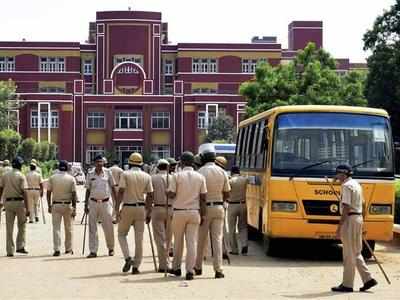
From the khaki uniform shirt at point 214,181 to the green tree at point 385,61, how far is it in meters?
38.1

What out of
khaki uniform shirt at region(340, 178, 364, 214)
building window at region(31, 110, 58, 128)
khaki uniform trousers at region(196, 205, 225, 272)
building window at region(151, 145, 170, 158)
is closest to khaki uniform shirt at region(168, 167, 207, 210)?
khaki uniform trousers at region(196, 205, 225, 272)

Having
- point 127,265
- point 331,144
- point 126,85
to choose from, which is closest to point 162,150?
point 126,85

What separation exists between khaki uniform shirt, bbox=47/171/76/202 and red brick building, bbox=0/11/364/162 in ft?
253

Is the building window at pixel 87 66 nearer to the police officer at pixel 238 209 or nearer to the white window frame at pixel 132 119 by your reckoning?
the white window frame at pixel 132 119

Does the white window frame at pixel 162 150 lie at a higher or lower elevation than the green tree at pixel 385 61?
lower

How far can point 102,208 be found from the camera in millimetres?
18688

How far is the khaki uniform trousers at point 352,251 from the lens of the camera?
535 inches

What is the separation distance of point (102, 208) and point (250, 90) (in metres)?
36.5

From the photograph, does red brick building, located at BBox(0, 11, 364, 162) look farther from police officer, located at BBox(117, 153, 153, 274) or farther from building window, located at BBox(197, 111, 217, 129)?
police officer, located at BBox(117, 153, 153, 274)

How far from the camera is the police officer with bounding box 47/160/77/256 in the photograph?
18844 mm

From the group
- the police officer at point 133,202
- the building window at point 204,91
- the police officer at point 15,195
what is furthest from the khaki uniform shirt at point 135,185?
the building window at point 204,91

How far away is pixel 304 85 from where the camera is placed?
53469 millimetres

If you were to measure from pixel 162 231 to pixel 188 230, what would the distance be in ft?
4.98

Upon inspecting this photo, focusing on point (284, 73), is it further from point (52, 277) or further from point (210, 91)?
point (210, 91)
